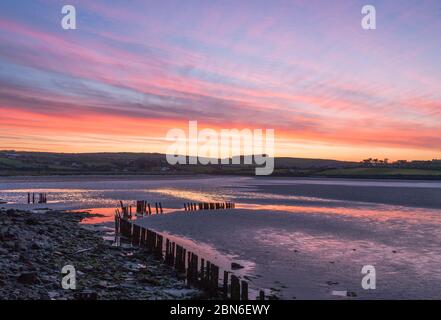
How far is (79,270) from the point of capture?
53.2 ft

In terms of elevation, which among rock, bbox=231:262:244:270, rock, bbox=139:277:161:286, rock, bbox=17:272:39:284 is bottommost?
rock, bbox=231:262:244:270

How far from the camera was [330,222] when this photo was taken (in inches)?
1364

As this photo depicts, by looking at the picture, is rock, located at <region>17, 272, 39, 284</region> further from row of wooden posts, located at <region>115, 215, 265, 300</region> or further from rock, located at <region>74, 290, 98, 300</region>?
row of wooden posts, located at <region>115, 215, 265, 300</region>

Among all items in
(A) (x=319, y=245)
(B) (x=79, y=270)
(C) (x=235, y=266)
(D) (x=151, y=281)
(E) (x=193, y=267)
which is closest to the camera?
(D) (x=151, y=281)

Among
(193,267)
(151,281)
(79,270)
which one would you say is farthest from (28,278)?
(193,267)

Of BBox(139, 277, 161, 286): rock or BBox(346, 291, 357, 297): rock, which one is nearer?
BBox(346, 291, 357, 297): rock

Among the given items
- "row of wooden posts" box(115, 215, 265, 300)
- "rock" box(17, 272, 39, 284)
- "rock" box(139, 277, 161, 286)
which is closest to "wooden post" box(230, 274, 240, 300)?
"row of wooden posts" box(115, 215, 265, 300)

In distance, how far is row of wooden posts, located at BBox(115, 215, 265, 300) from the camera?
14.0 m

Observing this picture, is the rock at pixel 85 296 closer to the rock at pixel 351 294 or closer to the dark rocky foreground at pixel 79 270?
the dark rocky foreground at pixel 79 270

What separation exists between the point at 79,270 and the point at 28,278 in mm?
2986

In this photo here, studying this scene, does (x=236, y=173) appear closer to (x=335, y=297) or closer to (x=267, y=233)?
(x=267, y=233)

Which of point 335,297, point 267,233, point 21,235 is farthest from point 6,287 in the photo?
point 267,233

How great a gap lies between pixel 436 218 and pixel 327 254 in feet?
68.2

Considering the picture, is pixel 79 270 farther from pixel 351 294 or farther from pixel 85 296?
pixel 351 294
